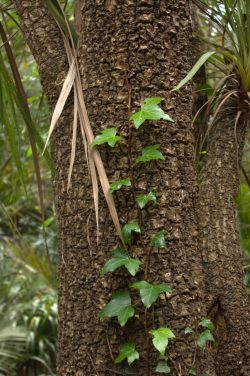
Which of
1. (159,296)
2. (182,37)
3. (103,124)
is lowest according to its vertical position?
(159,296)

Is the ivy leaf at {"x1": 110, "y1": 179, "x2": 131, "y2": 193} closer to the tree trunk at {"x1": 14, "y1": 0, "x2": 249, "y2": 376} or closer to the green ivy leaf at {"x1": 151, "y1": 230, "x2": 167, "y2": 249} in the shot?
the tree trunk at {"x1": 14, "y1": 0, "x2": 249, "y2": 376}

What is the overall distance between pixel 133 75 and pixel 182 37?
196mm

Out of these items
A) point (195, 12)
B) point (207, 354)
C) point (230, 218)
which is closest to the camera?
point (207, 354)

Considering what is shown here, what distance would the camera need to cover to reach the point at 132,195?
140cm

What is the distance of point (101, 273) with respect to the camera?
4.49 ft

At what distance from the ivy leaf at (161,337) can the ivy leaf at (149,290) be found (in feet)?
0.23

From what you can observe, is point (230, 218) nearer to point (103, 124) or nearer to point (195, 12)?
point (103, 124)

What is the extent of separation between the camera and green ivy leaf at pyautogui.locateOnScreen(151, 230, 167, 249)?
1370 millimetres

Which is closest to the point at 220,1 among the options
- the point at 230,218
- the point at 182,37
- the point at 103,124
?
the point at 182,37

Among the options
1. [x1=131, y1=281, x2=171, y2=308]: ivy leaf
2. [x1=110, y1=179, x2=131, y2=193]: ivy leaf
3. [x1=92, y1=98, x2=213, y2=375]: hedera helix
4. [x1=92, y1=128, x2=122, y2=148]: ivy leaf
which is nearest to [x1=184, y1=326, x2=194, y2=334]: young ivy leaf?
[x1=92, y1=98, x2=213, y2=375]: hedera helix

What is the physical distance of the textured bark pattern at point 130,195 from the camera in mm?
1383

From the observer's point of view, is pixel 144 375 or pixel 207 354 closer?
pixel 144 375

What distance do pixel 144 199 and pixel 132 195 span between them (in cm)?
4

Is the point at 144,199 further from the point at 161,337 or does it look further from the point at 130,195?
the point at 161,337
